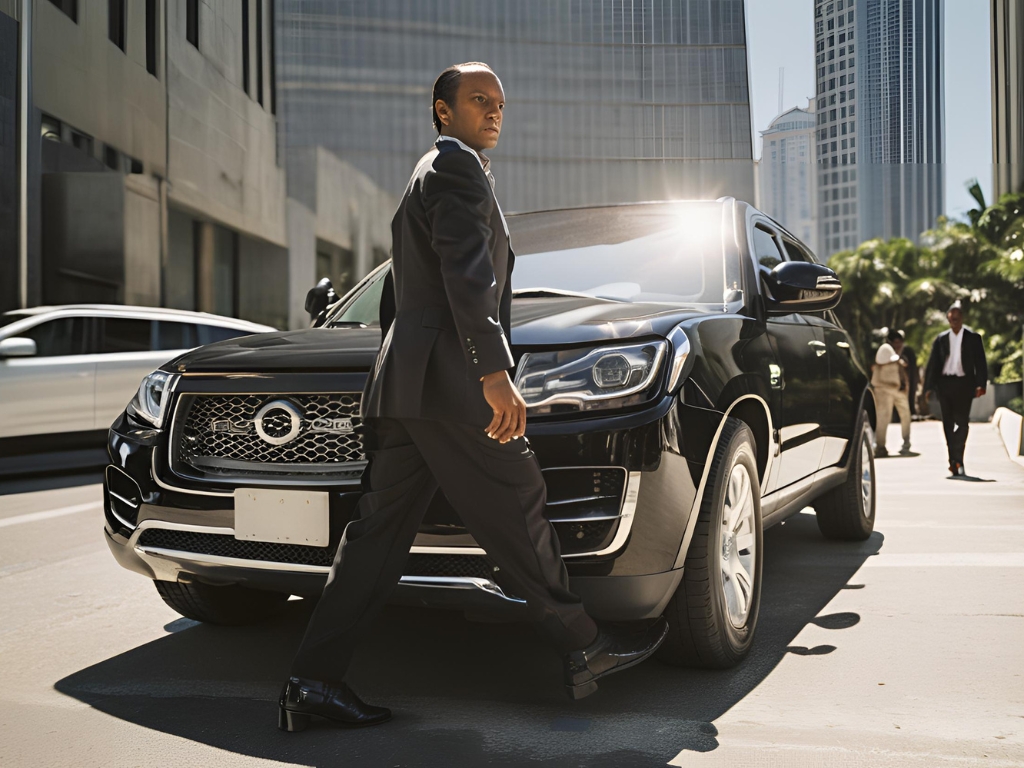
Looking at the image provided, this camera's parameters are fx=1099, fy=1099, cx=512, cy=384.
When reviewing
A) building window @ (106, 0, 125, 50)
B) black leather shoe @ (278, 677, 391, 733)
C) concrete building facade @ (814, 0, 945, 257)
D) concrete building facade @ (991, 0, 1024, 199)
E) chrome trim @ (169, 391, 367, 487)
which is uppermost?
concrete building facade @ (991, 0, 1024, 199)

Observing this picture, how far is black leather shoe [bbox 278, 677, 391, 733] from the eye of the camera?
291 centimetres

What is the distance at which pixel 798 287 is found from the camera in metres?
4.18

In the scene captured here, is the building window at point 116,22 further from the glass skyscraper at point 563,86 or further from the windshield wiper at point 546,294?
the windshield wiper at point 546,294

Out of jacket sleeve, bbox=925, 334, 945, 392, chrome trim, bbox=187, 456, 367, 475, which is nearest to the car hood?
chrome trim, bbox=187, 456, 367, 475

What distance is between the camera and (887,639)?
3.98 m

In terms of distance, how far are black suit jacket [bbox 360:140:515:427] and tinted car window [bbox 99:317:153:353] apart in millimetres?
8339

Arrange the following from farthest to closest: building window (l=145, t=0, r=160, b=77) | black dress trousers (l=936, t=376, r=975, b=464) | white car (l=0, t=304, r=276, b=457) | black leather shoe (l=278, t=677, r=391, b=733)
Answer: building window (l=145, t=0, r=160, b=77) < black dress trousers (l=936, t=376, r=975, b=464) < white car (l=0, t=304, r=276, b=457) < black leather shoe (l=278, t=677, r=391, b=733)

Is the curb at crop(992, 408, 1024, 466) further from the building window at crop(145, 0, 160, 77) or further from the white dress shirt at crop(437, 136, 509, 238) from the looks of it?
the building window at crop(145, 0, 160, 77)

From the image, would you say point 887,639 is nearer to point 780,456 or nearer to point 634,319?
point 780,456

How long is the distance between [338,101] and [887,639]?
36443 millimetres

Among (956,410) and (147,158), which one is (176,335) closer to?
(956,410)

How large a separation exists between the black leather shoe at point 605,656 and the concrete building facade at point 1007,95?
5994 cm

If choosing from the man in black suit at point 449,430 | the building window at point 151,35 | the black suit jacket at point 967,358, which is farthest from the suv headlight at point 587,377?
the building window at point 151,35

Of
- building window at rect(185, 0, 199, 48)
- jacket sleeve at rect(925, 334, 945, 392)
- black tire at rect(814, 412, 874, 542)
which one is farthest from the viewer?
building window at rect(185, 0, 199, 48)
